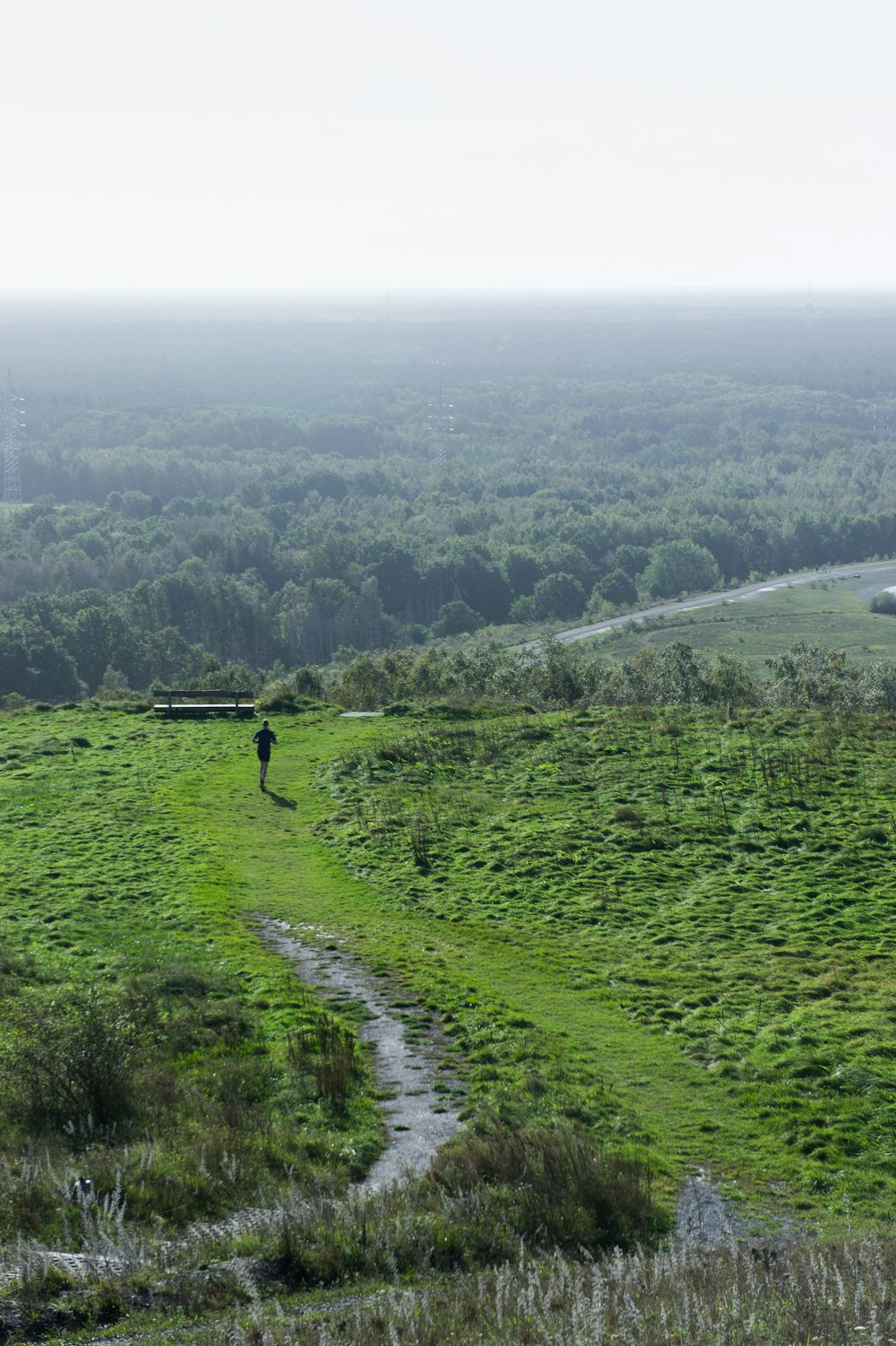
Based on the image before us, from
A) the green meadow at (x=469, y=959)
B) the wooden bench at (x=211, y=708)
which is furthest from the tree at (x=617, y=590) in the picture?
the green meadow at (x=469, y=959)

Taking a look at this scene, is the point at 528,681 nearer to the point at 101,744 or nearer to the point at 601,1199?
the point at 101,744

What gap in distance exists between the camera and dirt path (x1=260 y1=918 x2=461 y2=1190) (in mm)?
13062

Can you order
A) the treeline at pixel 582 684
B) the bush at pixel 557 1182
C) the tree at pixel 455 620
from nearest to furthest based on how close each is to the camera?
the bush at pixel 557 1182, the treeline at pixel 582 684, the tree at pixel 455 620

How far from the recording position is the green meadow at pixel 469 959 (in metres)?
12.7

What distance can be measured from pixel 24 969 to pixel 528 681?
38.1 meters

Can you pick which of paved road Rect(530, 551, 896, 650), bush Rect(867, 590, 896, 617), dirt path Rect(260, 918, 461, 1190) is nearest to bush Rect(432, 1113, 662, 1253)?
dirt path Rect(260, 918, 461, 1190)

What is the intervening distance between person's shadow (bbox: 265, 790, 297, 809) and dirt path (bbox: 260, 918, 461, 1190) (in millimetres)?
9174

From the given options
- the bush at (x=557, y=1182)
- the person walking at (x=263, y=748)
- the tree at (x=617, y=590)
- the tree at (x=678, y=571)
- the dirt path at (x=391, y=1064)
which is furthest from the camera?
the tree at (x=678, y=571)

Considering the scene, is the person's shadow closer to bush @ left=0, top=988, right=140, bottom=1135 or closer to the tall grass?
bush @ left=0, top=988, right=140, bottom=1135

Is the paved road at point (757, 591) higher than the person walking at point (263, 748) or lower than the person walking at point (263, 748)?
lower

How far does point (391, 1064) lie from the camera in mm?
15672

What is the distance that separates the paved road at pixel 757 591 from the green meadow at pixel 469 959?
355 feet

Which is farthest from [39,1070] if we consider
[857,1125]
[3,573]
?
[3,573]

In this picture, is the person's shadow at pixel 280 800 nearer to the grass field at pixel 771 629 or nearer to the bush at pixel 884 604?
the grass field at pixel 771 629
